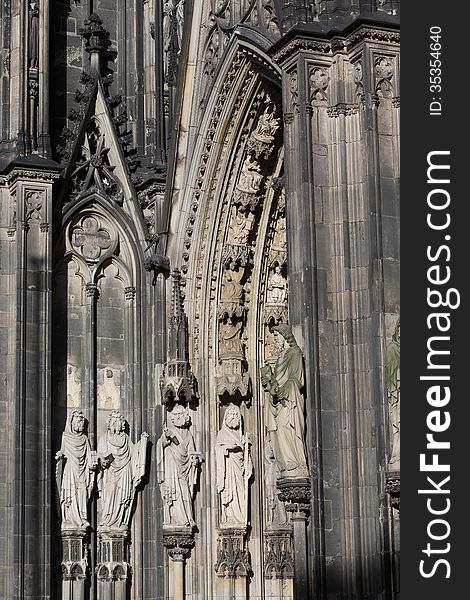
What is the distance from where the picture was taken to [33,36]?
22938mm

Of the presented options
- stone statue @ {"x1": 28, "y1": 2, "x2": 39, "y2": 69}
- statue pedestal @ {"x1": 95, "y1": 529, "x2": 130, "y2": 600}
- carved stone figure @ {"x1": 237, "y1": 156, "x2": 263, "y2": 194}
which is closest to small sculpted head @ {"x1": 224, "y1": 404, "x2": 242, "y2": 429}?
statue pedestal @ {"x1": 95, "y1": 529, "x2": 130, "y2": 600}

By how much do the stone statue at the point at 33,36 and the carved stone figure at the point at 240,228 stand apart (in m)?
3.56

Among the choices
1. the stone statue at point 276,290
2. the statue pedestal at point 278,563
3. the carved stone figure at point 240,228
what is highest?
the carved stone figure at point 240,228

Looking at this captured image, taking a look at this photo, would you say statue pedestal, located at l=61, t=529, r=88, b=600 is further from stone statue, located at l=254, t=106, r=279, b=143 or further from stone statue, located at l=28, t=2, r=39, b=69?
stone statue, located at l=28, t=2, r=39, b=69

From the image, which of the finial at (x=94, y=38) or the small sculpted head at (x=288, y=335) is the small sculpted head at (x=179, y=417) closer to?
the small sculpted head at (x=288, y=335)

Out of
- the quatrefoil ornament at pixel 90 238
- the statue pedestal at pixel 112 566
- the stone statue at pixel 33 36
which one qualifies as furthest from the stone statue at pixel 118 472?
the stone statue at pixel 33 36

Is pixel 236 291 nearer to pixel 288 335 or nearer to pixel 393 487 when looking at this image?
pixel 288 335

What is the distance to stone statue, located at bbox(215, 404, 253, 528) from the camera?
21984 mm

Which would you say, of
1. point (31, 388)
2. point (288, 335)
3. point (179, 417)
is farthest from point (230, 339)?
point (288, 335)

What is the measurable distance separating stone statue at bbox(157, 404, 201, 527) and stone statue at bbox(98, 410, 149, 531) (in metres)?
0.38

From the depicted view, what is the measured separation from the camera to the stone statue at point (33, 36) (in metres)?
22.9

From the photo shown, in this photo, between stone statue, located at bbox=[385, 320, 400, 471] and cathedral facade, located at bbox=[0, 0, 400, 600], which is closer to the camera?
stone statue, located at bbox=[385, 320, 400, 471]

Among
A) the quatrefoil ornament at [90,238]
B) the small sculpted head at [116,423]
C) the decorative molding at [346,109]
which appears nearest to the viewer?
the decorative molding at [346,109]

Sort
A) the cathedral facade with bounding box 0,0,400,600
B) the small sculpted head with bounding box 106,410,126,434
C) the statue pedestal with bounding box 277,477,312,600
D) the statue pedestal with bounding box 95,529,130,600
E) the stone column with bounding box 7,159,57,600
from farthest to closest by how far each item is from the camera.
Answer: the small sculpted head with bounding box 106,410,126,434 < the statue pedestal with bounding box 95,529,130,600 < the cathedral facade with bounding box 0,0,400,600 < the stone column with bounding box 7,159,57,600 < the statue pedestal with bounding box 277,477,312,600
